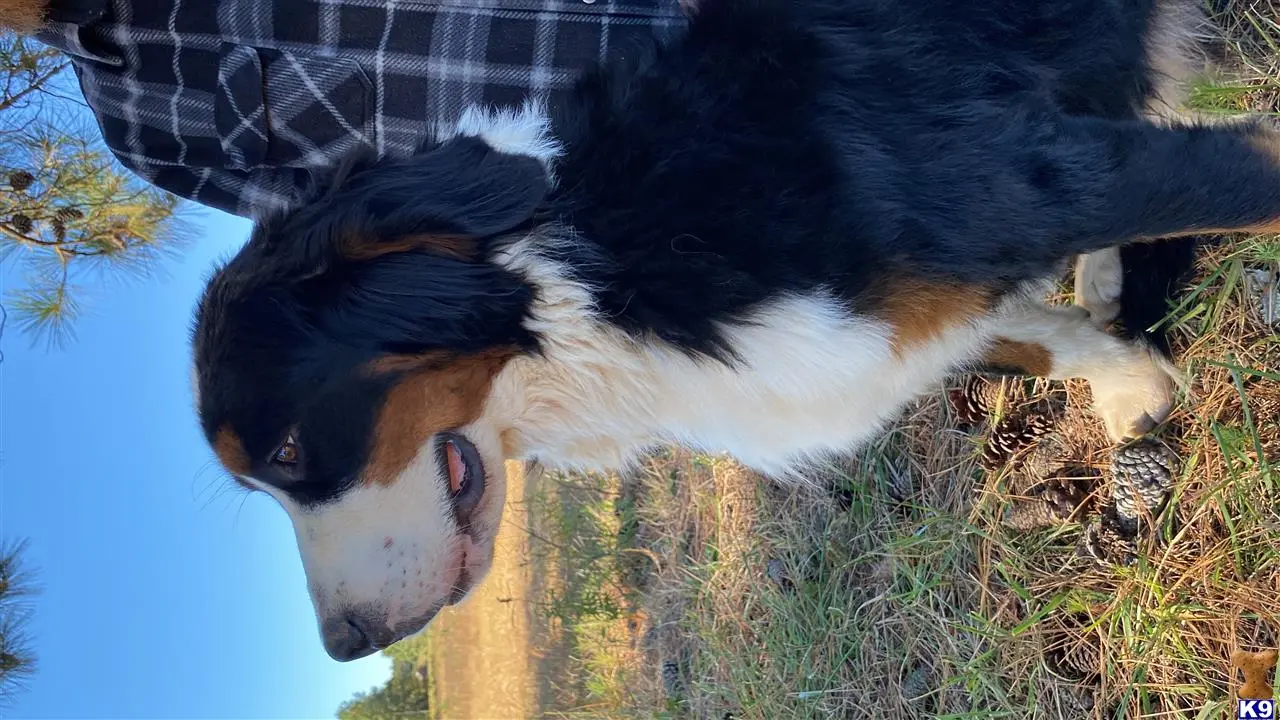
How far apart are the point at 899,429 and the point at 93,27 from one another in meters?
2.41

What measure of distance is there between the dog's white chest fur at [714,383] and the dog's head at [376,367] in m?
0.07

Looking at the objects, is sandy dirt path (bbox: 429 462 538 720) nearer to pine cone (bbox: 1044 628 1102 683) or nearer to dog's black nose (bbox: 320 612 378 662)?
dog's black nose (bbox: 320 612 378 662)

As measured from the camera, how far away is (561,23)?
2.02m

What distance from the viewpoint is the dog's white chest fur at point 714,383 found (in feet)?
5.30

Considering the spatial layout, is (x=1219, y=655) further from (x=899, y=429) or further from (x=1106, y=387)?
(x=899, y=429)

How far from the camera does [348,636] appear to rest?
1.84 m

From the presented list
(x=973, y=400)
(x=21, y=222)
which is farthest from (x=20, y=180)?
(x=973, y=400)

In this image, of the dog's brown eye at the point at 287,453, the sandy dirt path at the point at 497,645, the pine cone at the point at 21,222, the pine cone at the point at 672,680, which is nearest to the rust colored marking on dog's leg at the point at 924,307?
the dog's brown eye at the point at 287,453

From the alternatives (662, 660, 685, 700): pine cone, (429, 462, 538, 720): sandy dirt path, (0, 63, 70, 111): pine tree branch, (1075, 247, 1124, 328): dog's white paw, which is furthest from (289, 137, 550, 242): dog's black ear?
(429, 462, 538, 720): sandy dirt path

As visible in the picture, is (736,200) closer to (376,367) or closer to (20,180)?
(376,367)

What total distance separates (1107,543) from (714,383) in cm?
117

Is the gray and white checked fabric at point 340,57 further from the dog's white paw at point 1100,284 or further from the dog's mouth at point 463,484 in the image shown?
the dog's white paw at point 1100,284

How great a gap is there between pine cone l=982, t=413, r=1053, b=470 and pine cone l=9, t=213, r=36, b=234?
3336 millimetres

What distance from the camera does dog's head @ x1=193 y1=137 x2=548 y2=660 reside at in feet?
5.17
